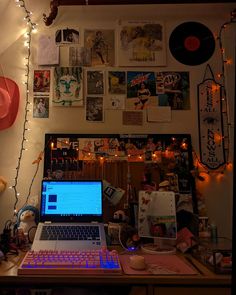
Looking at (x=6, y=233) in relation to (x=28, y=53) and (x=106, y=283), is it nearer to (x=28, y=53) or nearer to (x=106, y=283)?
(x=106, y=283)

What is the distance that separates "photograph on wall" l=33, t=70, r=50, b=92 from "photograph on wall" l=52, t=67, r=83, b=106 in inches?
2.0

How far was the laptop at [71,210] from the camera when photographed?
4.88 ft

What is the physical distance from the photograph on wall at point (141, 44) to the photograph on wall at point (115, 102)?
220 millimetres

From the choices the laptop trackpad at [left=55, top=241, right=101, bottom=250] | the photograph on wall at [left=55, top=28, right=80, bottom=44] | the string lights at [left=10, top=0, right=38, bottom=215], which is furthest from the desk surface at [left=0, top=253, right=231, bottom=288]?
the photograph on wall at [left=55, top=28, right=80, bottom=44]

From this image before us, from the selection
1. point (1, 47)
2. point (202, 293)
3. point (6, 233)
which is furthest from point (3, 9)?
point (202, 293)

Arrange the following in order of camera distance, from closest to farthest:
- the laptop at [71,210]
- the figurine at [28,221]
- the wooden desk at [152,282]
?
the wooden desk at [152,282] < the laptop at [71,210] < the figurine at [28,221]

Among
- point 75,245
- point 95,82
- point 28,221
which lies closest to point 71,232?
point 75,245

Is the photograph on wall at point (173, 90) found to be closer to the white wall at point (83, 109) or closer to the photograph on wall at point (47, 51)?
the white wall at point (83, 109)

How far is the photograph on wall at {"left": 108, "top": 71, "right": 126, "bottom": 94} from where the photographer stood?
6.18 ft

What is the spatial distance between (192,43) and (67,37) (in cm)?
81

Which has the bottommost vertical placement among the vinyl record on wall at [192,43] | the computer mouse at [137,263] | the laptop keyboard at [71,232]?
the computer mouse at [137,263]

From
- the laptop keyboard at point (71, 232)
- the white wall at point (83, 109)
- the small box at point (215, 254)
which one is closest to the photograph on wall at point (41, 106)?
the white wall at point (83, 109)

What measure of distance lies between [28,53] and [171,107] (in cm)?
97

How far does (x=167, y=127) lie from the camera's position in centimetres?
186
